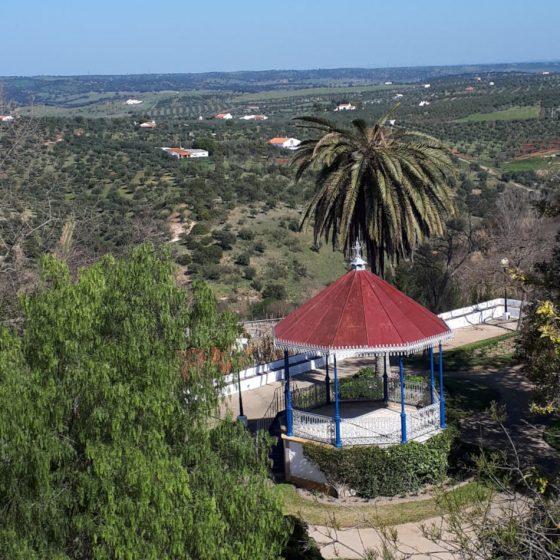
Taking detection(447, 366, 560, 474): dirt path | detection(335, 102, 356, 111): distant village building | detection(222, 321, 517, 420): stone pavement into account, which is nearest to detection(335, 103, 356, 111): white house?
detection(335, 102, 356, 111): distant village building

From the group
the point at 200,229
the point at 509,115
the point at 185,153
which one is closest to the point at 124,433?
the point at 200,229

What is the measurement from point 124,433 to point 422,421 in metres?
10.0

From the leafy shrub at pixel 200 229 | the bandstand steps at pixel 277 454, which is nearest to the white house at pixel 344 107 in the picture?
the leafy shrub at pixel 200 229

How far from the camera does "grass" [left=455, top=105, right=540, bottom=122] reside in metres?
109

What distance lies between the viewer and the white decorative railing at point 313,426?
17.9 metres

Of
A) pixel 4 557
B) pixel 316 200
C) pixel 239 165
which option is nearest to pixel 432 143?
pixel 316 200

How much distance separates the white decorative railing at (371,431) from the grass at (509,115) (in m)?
94.2

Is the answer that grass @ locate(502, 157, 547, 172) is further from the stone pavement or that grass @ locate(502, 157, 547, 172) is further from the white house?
the white house

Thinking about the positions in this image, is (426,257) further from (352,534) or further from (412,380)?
(352,534)

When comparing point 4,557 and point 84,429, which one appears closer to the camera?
point 4,557

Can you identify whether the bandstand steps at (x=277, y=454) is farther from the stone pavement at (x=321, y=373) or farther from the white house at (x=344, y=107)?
the white house at (x=344, y=107)

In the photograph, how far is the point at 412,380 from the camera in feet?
72.6

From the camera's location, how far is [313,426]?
18.1 meters

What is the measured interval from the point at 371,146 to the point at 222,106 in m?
175
